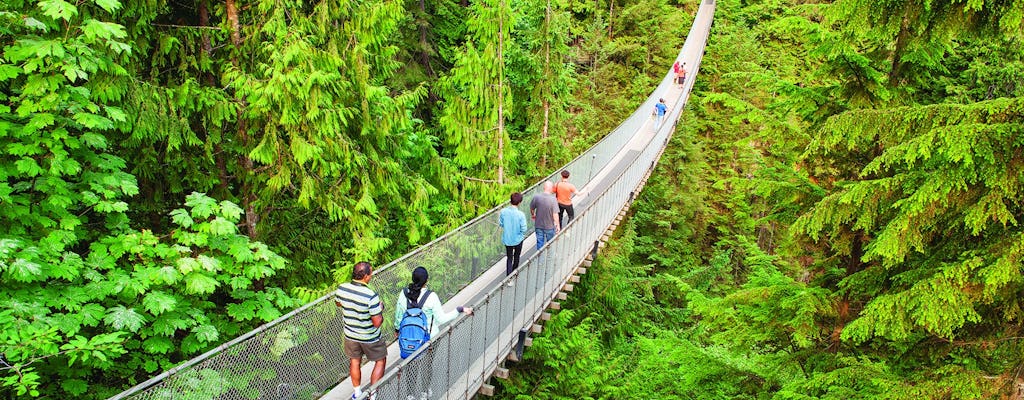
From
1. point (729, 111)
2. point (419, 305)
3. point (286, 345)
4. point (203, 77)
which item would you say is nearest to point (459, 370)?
point (419, 305)

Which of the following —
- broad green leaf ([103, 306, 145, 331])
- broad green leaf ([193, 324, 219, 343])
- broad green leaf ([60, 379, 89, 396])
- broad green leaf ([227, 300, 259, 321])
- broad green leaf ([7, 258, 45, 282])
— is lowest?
broad green leaf ([60, 379, 89, 396])

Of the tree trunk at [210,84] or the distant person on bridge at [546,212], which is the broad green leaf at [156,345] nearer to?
the tree trunk at [210,84]

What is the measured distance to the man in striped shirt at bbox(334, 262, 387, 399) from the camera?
13.1ft

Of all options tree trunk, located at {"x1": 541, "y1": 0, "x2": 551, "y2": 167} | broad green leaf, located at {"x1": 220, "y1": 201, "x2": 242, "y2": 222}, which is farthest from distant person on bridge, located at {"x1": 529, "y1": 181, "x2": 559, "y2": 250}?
tree trunk, located at {"x1": 541, "y1": 0, "x2": 551, "y2": 167}

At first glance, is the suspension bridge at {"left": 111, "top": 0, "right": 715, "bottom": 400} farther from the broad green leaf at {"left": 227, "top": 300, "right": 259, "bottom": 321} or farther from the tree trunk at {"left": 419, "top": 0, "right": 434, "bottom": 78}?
the tree trunk at {"left": 419, "top": 0, "right": 434, "bottom": 78}

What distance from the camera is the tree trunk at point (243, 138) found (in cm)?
548

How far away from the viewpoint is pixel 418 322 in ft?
14.4

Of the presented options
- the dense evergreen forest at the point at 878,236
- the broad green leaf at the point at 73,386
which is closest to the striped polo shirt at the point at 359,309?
the broad green leaf at the point at 73,386

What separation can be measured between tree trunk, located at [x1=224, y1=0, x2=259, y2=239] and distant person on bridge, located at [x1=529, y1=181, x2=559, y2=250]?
3312mm

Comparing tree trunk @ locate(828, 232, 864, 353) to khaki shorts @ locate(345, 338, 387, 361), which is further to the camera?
tree trunk @ locate(828, 232, 864, 353)

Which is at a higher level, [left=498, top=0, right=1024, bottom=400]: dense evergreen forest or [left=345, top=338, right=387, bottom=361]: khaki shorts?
[left=498, top=0, right=1024, bottom=400]: dense evergreen forest

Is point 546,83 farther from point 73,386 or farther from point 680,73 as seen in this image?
point 73,386

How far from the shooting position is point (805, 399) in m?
4.08

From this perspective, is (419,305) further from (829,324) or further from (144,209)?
(829,324)
